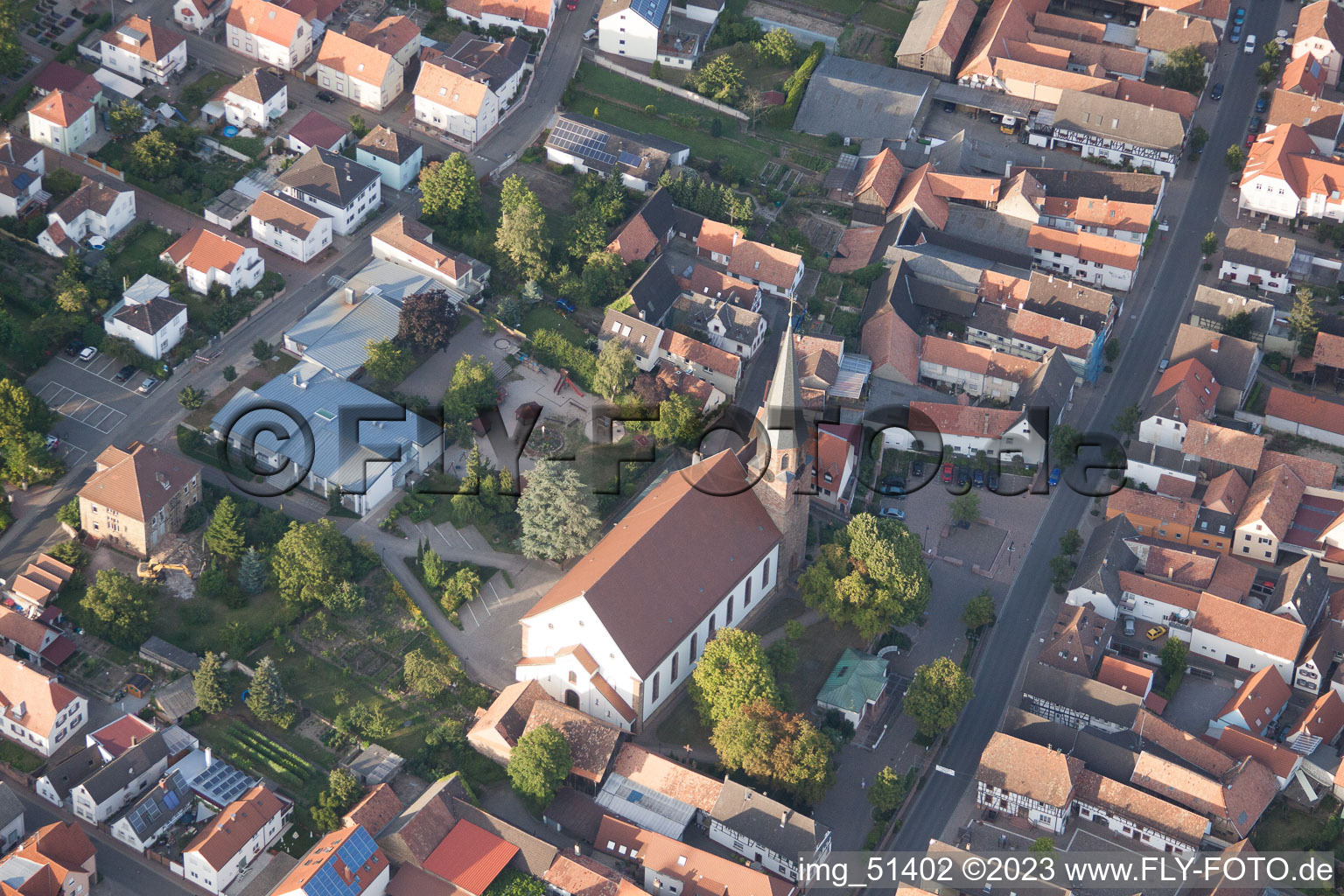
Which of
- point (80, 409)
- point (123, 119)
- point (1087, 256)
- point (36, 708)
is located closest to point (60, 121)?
point (123, 119)

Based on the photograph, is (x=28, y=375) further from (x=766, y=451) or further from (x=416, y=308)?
(x=766, y=451)

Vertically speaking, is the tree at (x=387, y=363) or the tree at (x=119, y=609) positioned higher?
the tree at (x=387, y=363)

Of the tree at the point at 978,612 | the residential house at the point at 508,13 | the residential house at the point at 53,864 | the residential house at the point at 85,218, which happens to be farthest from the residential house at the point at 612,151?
the residential house at the point at 53,864

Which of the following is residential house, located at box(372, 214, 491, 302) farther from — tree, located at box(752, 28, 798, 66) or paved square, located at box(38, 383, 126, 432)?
tree, located at box(752, 28, 798, 66)

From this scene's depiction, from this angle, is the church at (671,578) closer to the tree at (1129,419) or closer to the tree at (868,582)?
the tree at (868,582)

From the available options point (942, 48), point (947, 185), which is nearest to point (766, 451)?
point (947, 185)
